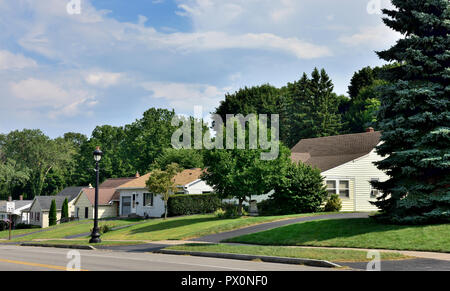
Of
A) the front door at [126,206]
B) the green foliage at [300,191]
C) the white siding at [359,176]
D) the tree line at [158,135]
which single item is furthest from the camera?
the tree line at [158,135]

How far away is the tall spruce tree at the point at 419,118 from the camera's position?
20547 mm

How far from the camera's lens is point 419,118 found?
21016mm

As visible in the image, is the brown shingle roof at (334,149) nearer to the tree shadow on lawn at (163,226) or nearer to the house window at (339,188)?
the house window at (339,188)

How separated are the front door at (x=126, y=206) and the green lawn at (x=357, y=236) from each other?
33.2 metres

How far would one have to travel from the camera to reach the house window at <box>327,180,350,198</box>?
38.0 metres

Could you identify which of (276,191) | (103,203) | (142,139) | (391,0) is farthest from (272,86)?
(391,0)

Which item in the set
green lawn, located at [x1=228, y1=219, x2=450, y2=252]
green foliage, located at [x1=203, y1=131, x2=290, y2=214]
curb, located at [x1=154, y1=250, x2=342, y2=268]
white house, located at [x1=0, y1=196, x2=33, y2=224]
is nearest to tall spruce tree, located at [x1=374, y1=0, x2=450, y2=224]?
green lawn, located at [x1=228, y1=219, x2=450, y2=252]

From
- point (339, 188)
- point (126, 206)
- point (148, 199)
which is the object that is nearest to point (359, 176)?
point (339, 188)

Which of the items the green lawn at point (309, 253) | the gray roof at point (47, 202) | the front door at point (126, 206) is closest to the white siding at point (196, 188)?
the front door at point (126, 206)

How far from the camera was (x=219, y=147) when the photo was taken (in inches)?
1325

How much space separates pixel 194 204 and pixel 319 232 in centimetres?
2328

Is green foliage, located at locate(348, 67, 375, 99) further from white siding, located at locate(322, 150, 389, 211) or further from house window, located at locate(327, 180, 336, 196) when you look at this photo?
house window, located at locate(327, 180, 336, 196)
